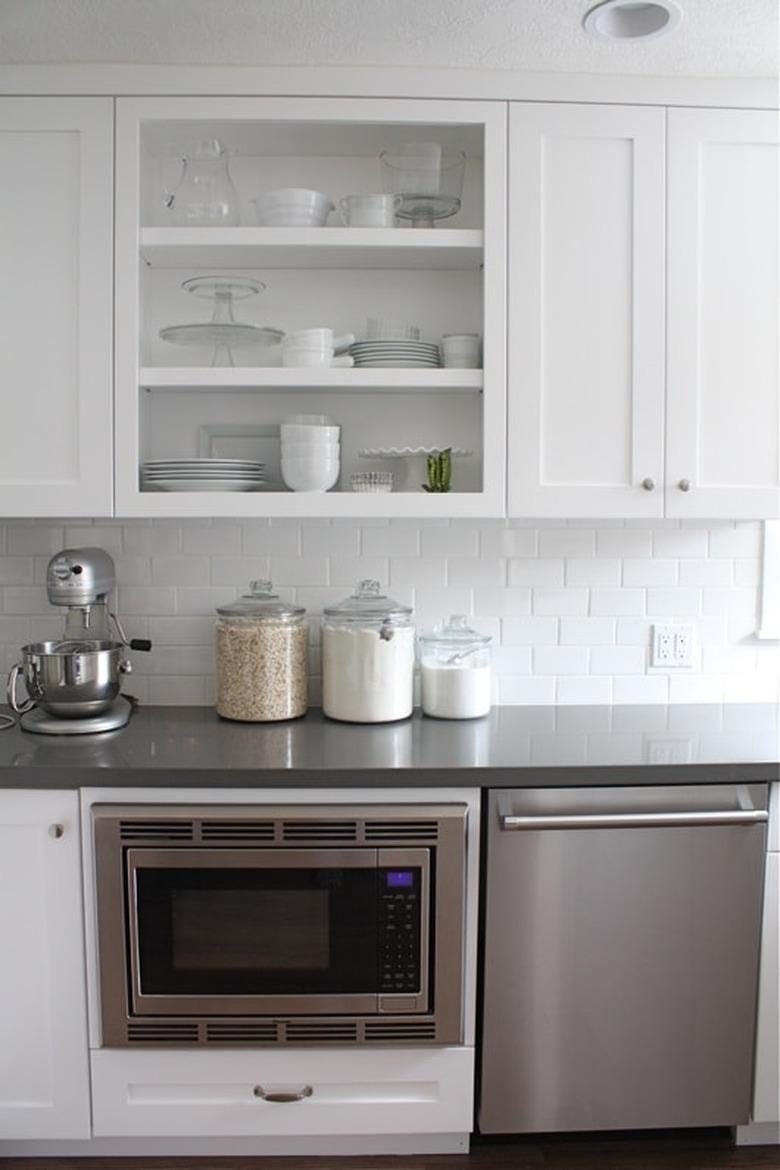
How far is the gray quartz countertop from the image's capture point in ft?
6.47

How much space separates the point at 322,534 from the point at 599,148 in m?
1.17

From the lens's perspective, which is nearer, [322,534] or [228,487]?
[228,487]

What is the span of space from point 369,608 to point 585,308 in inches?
35.0

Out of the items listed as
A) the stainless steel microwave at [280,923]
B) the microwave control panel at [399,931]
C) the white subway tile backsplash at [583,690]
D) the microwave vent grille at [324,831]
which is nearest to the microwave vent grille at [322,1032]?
the stainless steel microwave at [280,923]

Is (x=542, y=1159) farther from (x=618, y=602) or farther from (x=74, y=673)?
(x=74, y=673)

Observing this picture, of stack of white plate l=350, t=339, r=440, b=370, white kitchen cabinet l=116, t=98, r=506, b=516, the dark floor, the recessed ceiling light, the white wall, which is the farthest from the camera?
the white wall

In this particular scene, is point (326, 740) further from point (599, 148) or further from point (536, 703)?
point (599, 148)

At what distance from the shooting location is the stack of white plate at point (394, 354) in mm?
2324

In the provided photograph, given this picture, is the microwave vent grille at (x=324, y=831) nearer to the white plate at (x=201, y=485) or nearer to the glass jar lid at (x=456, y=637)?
the glass jar lid at (x=456, y=637)

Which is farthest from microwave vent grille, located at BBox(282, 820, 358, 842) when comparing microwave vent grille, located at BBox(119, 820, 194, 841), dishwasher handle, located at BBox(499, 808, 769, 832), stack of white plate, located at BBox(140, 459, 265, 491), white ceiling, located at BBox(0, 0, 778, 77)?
white ceiling, located at BBox(0, 0, 778, 77)

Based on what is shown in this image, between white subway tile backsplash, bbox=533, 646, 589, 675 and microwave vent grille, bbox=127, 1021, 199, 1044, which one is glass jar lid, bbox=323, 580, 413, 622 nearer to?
white subway tile backsplash, bbox=533, 646, 589, 675

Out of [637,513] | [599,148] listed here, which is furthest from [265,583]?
[599,148]

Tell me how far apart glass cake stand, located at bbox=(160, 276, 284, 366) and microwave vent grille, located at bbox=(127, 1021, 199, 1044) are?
154 centimetres

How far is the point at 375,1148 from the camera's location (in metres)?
2.13
